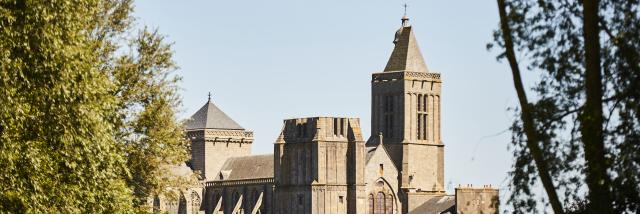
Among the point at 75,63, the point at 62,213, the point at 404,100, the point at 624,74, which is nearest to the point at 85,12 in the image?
the point at 75,63

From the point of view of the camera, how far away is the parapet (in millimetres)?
135375

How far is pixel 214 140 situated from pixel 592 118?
143258 mm

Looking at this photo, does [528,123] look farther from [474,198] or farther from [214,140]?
[214,140]

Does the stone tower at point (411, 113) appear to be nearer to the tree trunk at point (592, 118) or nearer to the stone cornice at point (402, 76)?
the stone cornice at point (402, 76)

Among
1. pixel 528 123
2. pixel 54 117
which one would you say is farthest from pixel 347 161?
pixel 528 123

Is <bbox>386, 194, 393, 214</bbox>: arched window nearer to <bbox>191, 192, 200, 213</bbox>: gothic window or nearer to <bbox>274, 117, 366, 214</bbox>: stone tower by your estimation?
<bbox>274, 117, 366, 214</bbox>: stone tower

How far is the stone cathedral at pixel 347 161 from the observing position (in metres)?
136

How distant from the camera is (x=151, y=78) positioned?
45219mm

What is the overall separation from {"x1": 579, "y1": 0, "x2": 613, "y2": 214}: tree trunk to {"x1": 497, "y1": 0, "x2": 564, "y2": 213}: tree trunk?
542 mm

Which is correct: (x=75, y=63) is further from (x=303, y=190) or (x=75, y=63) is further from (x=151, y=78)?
(x=303, y=190)

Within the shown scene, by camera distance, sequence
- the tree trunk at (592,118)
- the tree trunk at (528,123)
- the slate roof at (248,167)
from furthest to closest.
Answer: the slate roof at (248,167) < the tree trunk at (592,118) < the tree trunk at (528,123)

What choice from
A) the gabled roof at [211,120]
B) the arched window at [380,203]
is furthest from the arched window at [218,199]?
the arched window at [380,203]

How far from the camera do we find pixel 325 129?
13538 cm

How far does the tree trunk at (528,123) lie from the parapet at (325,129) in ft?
373
